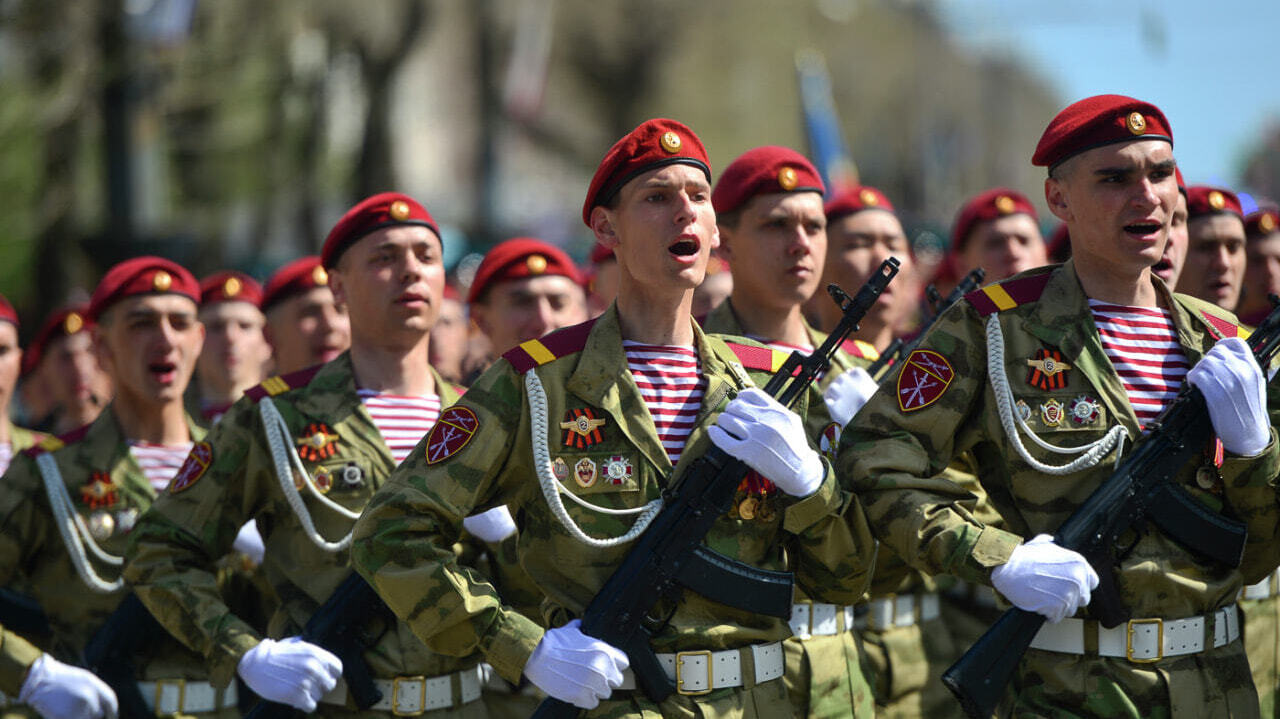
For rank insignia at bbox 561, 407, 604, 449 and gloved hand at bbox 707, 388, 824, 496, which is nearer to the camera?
gloved hand at bbox 707, 388, 824, 496

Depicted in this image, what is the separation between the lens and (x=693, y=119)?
43.1 metres

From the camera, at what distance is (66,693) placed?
20.0 feet

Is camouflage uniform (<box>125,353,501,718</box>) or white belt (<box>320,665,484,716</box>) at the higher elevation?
camouflage uniform (<box>125,353,501,718</box>)

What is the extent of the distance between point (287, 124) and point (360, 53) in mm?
2098

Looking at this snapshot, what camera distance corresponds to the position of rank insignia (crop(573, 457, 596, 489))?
4.37m

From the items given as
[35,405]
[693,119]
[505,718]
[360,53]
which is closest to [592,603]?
[505,718]

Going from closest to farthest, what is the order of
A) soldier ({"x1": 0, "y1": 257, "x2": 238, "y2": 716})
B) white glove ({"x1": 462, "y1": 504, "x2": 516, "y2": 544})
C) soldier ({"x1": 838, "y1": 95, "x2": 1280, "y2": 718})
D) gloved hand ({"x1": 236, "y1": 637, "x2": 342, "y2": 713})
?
soldier ({"x1": 838, "y1": 95, "x2": 1280, "y2": 718}) < gloved hand ({"x1": 236, "y1": 637, "x2": 342, "y2": 713}) < white glove ({"x1": 462, "y1": 504, "x2": 516, "y2": 544}) < soldier ({"x1": 0, "y1": 257, "x2": 238, "y2": 716})

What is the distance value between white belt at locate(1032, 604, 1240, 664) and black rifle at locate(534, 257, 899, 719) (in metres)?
0.83

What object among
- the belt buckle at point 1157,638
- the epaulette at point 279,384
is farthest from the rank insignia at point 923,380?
the epaulette at point 279,384

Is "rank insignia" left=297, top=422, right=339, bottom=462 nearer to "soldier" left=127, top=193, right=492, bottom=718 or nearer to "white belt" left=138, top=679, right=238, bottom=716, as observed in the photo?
"soldier" left=127, top=193, right=492, bottom=718

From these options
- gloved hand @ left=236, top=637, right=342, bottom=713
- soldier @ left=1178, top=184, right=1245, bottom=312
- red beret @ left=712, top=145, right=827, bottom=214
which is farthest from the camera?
soldier @ left=1178, top=184, right=1245, bottom=312

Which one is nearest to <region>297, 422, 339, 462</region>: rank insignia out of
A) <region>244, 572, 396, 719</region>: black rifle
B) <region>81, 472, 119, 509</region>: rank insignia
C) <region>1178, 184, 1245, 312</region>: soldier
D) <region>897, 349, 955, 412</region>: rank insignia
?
<region>244, 572, 396, 719</region>: black rifle

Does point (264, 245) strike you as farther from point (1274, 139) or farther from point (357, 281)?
point (357, 281)

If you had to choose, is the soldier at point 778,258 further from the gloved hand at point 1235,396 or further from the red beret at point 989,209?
the red beret at point 989,209
